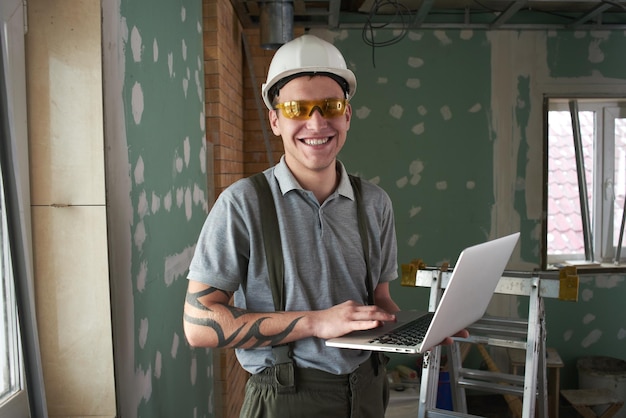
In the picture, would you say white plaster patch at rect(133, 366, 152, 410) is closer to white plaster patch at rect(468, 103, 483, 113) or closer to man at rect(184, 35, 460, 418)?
man at rect(184, 35, 460, 418)

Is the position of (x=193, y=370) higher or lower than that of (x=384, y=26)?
lower

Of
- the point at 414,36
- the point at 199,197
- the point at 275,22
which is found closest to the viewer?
the point at 199,197

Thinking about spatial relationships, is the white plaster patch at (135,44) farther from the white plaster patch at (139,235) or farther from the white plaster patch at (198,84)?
the white plaster patch at (198,84)

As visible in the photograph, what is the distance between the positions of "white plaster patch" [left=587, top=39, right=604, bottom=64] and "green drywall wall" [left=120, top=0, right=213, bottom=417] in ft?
11.6

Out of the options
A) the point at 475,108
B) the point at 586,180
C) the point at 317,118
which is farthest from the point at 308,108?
the point at 586,180

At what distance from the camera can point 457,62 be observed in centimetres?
491

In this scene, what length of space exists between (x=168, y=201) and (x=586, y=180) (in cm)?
405

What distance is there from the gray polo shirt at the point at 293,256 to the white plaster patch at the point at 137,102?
470mm

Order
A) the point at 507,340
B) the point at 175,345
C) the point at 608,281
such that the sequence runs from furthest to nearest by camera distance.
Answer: the point at 608,281, the point at 507,340, the point at 175,345

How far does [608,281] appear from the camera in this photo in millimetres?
5043

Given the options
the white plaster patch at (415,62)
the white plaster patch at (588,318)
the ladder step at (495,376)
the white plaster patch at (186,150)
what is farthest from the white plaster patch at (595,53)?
the white plaster patch at (186,150)

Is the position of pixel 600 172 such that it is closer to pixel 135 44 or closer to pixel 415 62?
pixel 415 62

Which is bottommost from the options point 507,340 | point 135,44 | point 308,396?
point 507,340

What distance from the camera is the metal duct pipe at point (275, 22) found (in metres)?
3.91
